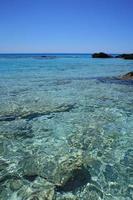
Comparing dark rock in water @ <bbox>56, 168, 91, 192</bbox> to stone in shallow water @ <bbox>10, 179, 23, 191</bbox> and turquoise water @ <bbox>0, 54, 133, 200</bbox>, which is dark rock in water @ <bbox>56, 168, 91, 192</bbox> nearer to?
turquoise water @ <bbox>0, 54, 133, 200</bbox>

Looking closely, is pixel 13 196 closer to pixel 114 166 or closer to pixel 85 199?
pixel 85 199

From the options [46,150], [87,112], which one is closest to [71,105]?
[87,112]

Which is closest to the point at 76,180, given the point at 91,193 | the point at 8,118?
the point at 91,193

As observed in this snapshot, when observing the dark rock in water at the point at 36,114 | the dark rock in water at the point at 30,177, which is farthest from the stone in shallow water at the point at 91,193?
the dark rock in water at the point at 36,114

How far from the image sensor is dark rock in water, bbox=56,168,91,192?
6238 millimetres

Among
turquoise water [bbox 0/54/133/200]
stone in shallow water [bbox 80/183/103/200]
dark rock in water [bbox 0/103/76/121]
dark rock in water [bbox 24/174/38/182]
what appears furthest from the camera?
dark rock in water [bbox 0/103/76/121]

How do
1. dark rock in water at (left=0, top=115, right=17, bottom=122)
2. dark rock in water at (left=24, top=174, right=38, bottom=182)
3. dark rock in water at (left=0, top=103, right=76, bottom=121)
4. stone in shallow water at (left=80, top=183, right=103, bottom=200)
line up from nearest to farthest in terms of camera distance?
stone in shallow water at (left=80, top=183, right=103, bottom=200), dark rock in water at (left=24, top=174, right=38, bottom=182), dark rock in water at (left=0, top=115, right=17, bottom=122), dark rock in water at (left=0, top=103, right=76, bottom=121)

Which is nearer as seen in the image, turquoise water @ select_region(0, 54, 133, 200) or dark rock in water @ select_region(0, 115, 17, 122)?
turquoise water @ select_region(0, 54, 133, 200)

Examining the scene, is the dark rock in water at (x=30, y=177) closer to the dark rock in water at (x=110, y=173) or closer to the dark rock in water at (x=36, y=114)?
the dark rock in water at (x=110, y=173)

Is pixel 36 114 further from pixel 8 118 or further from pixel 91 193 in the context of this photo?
pixel 91 193

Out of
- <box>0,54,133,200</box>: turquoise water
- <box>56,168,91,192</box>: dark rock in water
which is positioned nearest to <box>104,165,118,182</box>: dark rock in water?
<box>0,54,133,200</box>: turquoise water

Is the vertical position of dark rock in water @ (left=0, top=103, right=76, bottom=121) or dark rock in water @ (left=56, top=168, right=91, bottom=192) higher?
dark rock in water @ (left=56, top=168, right=91, bottom=192)

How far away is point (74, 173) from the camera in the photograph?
6922 millimetres

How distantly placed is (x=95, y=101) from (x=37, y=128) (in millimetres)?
6384
